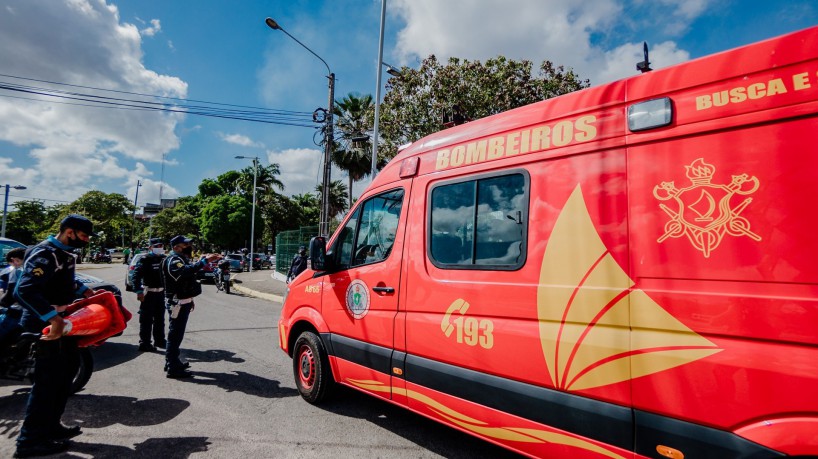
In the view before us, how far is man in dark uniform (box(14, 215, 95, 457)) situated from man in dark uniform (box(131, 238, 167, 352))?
2959 millimetres

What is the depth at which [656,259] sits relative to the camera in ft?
6.63

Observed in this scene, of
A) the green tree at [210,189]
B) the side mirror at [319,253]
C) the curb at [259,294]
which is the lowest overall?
the curb at [259,294]

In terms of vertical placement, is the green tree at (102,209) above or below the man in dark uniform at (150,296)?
above

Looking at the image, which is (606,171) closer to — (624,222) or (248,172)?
(624,222)

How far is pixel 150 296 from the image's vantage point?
20.8 ft

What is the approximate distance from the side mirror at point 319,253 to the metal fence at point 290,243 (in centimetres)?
1319

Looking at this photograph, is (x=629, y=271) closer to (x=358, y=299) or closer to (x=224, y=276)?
(x=358, y=299)

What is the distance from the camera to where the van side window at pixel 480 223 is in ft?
8.67

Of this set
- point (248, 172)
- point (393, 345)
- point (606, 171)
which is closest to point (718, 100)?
point (606, 171)

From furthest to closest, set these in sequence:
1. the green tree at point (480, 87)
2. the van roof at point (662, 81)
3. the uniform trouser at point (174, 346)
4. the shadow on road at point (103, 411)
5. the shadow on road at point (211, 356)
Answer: the green tree at point (480, 87)
the shadow on road at point (211, 356)
the uniform trouser at point (174, 346)
the shadow on road at point (103, 411)
the van roof at point (662, 81)

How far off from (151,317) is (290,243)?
13.4 meters

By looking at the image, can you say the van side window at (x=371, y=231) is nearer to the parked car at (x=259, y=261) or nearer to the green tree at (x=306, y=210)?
the parked car at (x=259, y=261)

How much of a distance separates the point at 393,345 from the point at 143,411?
2647mm

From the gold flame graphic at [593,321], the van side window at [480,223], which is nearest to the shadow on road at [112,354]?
the van side window at [480,223]
